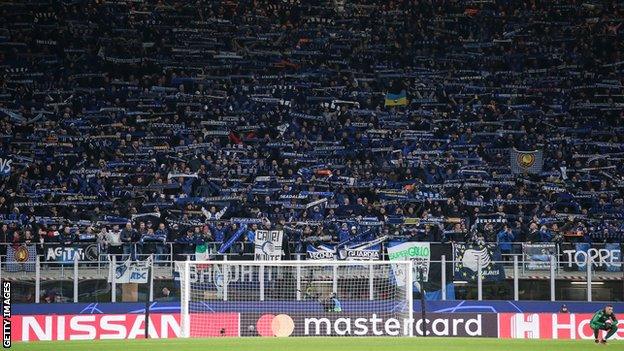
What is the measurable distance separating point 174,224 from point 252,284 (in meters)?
6.92

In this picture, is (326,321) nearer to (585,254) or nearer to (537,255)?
(537,255)

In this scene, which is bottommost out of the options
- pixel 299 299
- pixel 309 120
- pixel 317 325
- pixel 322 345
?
pixel 317 325

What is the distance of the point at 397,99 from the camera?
41.7m

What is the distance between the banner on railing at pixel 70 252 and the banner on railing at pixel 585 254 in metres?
12.4

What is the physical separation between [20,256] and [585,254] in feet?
48.5

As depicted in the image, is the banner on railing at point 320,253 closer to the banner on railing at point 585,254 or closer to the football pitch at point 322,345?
the banner on railing at point 585,254

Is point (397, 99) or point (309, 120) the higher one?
point (397, 99)

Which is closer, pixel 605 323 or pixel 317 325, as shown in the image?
pixel 605 323

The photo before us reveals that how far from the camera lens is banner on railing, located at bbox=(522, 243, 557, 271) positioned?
29.7 meters

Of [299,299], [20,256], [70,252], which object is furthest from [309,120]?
[20,256]

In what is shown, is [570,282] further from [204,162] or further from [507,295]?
[204,162]

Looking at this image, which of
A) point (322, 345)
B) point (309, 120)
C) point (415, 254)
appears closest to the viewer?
point (322, 345)

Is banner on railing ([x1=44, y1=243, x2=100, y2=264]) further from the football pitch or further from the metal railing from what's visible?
the football pitch

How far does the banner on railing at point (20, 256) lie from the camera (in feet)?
96.2
